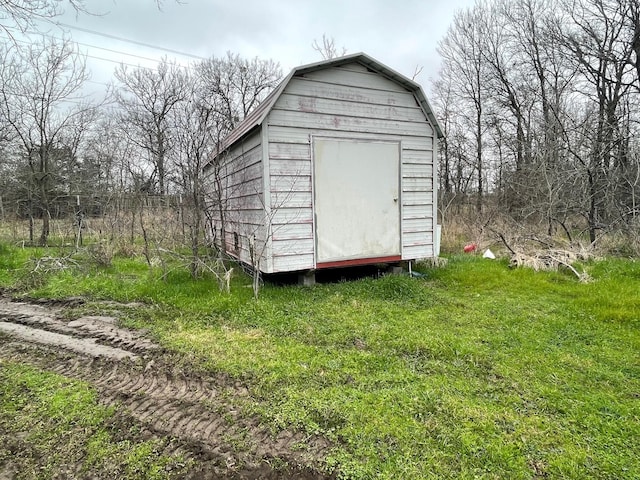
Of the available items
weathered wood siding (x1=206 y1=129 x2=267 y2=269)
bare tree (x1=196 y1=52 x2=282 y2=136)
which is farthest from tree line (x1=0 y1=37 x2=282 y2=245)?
bare tree (x1=196 y1=52 x2=282 y2=136)

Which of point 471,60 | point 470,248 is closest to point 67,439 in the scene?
point 470,248

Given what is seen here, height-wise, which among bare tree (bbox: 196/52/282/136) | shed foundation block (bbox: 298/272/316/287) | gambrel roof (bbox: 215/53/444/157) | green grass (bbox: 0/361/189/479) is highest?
bare tree (bbox: 196/52/282/136)

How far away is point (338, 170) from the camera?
556 cm

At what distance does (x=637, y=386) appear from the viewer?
274cm

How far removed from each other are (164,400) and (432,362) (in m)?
2.14

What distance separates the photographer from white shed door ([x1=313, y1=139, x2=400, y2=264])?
549 centimetres

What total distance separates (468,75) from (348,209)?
609 inches

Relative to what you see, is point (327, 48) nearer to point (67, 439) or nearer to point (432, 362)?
point (432, 362)

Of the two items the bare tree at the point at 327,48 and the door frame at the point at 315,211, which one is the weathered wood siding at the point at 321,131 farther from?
the bare tree at the point at 327,48

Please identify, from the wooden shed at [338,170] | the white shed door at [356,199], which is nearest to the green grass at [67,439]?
the wooden shed at [338,170]

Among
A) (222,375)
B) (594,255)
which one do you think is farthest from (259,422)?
(594,255)

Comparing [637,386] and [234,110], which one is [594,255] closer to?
[637,386]

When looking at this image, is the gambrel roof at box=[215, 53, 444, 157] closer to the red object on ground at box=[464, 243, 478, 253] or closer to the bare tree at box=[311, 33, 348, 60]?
the red object on ground at box=[464, 243, 478, 253]

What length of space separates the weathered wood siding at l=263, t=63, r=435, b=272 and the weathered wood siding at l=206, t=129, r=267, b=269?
0.27 m
